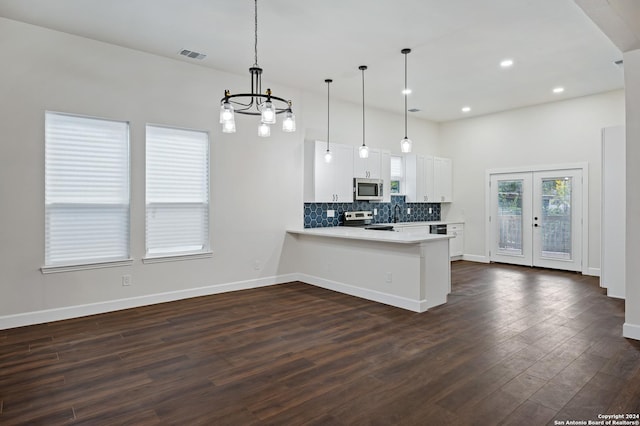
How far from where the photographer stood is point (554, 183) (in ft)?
23.6

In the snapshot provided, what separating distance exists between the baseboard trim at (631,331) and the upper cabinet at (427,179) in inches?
188

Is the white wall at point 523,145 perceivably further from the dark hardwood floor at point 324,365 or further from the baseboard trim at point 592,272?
the dark hardwood floor at point 324,365

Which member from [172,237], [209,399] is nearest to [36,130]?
[172,237]

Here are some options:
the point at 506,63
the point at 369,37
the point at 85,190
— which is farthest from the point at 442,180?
the point at 85,190

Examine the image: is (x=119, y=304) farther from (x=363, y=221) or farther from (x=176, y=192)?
(x=363, y=221)

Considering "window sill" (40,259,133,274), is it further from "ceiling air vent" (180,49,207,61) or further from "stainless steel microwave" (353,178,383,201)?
"stainless steel microwave" (353,178,383,201)

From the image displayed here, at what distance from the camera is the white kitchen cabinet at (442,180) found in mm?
8531

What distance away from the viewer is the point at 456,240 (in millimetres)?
8484

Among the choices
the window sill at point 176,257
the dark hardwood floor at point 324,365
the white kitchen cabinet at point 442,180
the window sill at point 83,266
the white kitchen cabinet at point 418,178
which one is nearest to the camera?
the dark hardwood floor at point 324,365

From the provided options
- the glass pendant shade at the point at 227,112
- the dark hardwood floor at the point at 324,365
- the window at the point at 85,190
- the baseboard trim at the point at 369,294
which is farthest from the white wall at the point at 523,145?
the window at the point at 85,190

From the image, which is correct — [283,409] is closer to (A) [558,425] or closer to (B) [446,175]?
(A) [558,425]

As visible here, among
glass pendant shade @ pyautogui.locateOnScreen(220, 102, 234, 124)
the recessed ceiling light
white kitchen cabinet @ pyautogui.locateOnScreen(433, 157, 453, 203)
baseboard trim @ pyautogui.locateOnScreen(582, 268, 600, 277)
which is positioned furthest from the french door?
glass pendant shade @ pyautogui.locateOnScreen(220, 102, 234, 124)

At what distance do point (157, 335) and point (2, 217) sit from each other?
2.05m

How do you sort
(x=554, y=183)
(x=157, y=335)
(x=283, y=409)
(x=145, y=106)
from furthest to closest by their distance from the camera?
Result: (x=554, y=183)
(x=145, y=106)
(x=157, y=335)
(x=283, y=409)
